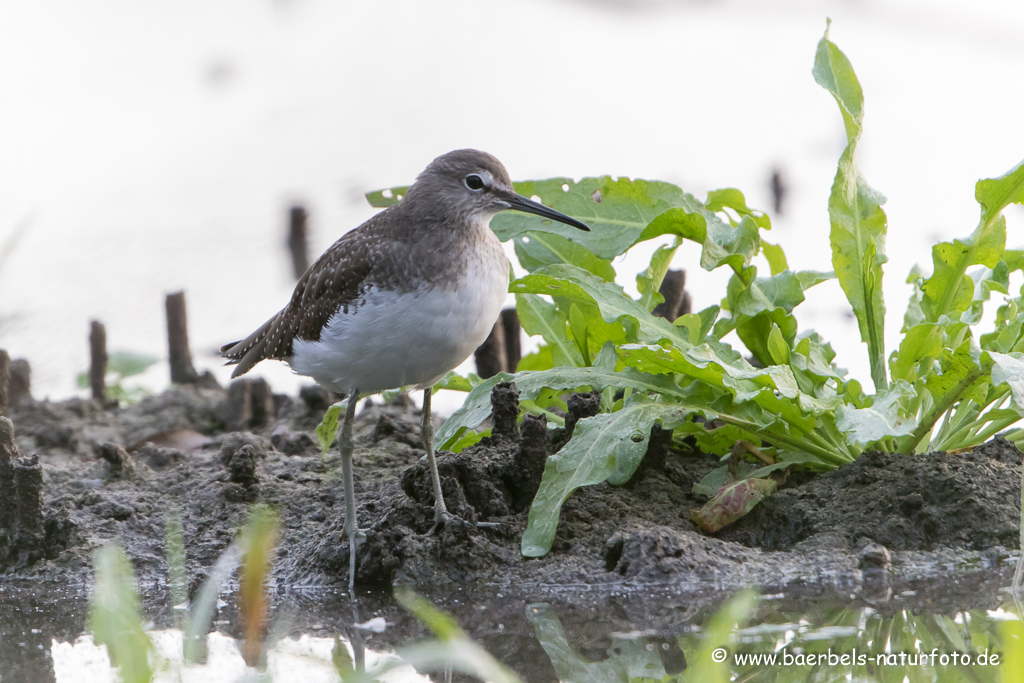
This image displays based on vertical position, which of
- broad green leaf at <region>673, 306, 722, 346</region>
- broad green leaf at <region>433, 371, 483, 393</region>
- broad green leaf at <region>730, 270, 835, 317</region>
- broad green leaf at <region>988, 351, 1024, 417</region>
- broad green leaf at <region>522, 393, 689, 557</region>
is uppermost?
broad green leaf at <region>730, 270, 835, 317</region>

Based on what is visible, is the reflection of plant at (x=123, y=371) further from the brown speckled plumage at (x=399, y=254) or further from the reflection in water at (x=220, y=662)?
the reflection in water at (x=220, y=662)

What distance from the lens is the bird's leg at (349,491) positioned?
403 centimetres

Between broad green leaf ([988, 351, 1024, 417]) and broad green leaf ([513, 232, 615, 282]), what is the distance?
193cm

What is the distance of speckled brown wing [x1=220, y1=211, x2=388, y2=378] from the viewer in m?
4.34

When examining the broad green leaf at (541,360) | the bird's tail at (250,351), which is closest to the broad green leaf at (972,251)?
the broad green leaf at (541,360)

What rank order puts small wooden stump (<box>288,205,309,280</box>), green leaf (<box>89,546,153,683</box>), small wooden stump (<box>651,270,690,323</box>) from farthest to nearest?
small wooden stump (<box>288,205,309,280</box>), small wooden stump (<box>651,270,690,323</box>), green leaf (<box>89,546,153,683</box>)

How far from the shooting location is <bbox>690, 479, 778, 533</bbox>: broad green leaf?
409 centimetres

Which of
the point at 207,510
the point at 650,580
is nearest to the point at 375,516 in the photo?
the point at 207,510

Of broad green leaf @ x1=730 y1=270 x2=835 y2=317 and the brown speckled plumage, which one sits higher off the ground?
the brown speckled plumage

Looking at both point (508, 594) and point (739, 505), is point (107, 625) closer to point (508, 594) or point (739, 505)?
point (508, 594)

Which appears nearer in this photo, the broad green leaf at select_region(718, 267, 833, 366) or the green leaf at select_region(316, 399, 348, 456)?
the broad green leaf at select_region(718, 267, 833, 366)

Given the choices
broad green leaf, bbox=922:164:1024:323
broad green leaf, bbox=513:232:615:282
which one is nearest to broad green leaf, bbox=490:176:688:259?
broad green leaf, bbox=513:232:615:282

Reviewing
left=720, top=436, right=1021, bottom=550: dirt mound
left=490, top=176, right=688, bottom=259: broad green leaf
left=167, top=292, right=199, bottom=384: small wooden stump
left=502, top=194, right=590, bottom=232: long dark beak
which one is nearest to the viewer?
left=720, top=436, right=1021, bottom=550: dirt mound

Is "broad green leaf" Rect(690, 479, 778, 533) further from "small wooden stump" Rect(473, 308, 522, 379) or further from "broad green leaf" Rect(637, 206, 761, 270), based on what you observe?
"small wooden stump" Rect(473, 308, 522, 379)
